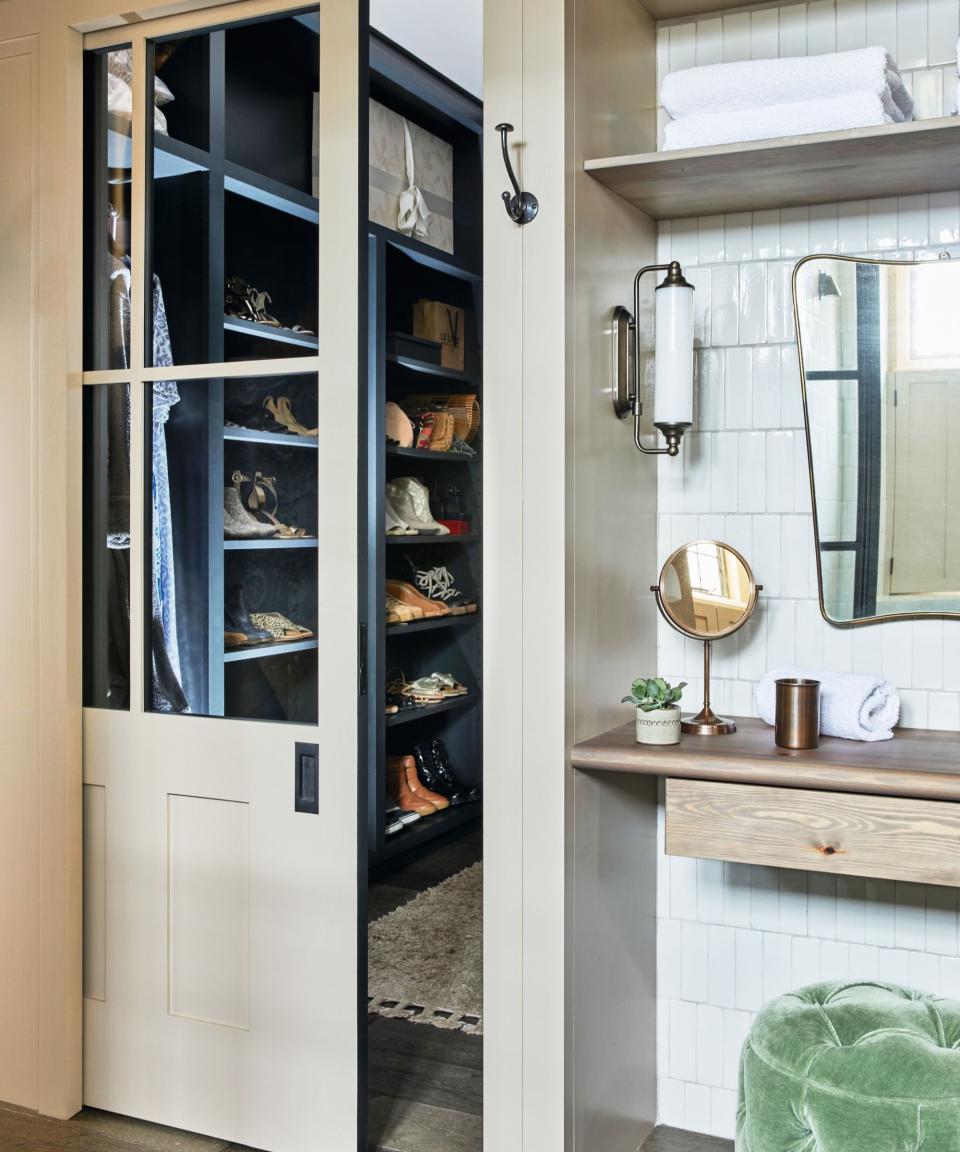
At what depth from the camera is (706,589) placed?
88.3 inches

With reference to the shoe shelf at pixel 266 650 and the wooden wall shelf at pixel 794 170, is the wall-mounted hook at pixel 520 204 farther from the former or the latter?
the shoe shelf at pixel 266 650

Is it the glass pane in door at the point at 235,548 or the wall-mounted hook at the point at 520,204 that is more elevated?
the wall-mounted hook at the point at 520,204

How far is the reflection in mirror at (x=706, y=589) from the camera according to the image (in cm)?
222

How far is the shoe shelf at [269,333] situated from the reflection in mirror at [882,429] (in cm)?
96

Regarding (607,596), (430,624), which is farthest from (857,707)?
(430,624)

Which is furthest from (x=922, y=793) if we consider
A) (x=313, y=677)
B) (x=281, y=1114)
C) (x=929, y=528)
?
(x=281, y=1114)

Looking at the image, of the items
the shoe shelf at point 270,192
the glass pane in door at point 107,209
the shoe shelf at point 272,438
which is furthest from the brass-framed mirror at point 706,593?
the glass pane in door at point 107,209

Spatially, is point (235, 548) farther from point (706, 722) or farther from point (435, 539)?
point (435, 539)

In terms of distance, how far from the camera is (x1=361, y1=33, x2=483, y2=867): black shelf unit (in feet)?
14.1

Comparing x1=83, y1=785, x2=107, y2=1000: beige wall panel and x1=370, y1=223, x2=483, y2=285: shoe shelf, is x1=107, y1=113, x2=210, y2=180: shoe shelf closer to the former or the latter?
x1=83, y1=785, x2=107, y2=1000: beige wall panel

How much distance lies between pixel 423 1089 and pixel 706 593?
1.36 meters

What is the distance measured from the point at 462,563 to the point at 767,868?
2.89 meters

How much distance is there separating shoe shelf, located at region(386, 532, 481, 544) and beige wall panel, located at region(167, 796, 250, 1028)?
210 cm

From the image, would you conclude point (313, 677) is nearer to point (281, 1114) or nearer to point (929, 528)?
point (281, 1114)
